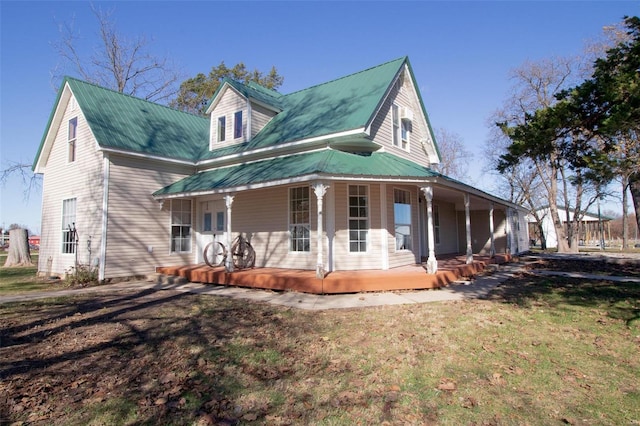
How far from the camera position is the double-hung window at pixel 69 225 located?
13.3 metres

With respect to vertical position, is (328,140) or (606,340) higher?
(328,140)

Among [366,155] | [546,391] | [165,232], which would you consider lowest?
[546,391]

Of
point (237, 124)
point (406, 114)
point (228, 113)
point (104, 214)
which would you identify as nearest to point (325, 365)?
point (104, 214)

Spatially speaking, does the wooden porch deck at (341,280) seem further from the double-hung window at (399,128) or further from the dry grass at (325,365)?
the double-hung window at (399,128)

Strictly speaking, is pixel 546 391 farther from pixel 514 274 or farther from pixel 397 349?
pixel 514 274

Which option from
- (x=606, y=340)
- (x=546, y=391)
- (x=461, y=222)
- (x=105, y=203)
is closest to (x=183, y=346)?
(x=546, y=391)

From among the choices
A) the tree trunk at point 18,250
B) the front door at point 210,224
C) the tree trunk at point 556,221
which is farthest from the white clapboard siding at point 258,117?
the tree trunk at point 556,221

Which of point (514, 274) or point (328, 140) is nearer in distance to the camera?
point (328, 140)

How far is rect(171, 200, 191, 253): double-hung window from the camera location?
540 inches

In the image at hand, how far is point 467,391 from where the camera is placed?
12.7ft

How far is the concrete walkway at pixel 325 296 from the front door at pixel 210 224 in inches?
99.8

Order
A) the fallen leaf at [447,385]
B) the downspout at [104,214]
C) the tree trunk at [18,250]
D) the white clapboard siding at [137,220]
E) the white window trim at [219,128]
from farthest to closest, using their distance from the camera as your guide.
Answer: the tree trunk at [18,250] < the white window trim at [219,128] < the white clapboard siding at [137,220] < the downspout at [104,214] < the fallen leaf at [447,385]

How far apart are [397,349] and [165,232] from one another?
35.7ft

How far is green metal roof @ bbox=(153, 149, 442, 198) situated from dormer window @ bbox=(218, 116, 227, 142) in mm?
1823
